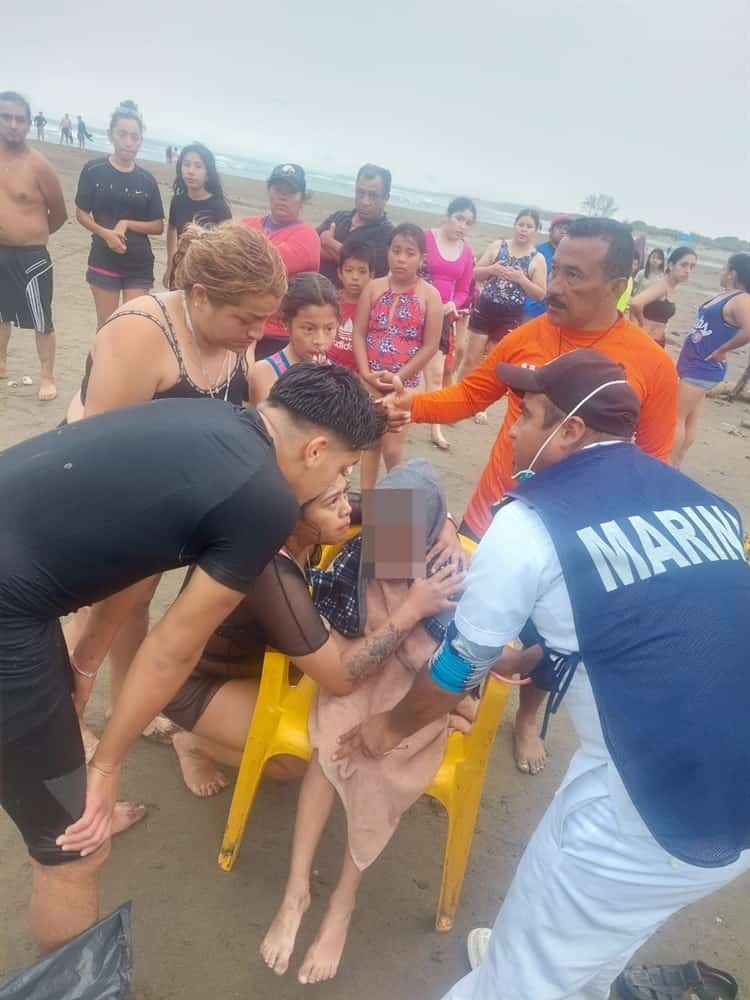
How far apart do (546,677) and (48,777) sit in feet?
3.56

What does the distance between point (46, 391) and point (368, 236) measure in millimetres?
2578

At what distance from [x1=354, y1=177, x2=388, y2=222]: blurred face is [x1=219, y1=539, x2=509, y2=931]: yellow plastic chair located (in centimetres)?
349

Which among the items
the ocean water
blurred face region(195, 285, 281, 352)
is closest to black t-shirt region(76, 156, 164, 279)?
blurred face region(195, 285, 281, 352)

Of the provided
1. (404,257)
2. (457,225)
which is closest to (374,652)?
(404,257)

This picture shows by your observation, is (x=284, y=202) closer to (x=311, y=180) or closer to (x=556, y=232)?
(x=556, y=232)

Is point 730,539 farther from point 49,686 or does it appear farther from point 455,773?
point 49,686

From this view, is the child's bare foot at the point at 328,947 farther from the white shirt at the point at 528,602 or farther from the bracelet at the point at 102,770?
the white shirt at the point at 528,602

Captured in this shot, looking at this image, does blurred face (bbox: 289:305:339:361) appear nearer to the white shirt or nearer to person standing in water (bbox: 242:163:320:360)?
person standing in water (bbox: 242:163:320:360)

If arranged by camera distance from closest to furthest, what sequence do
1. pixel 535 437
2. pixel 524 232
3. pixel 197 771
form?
pixel 535 437 < pixel 197 771 < pixel 524 232

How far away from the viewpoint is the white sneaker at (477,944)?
1919 mm

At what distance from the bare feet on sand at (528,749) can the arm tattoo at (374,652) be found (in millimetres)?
1139

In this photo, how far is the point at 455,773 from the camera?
75.9 inches

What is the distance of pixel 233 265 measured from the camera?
1.82 meters

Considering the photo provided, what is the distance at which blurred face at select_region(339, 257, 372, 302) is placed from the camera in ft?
12.8
